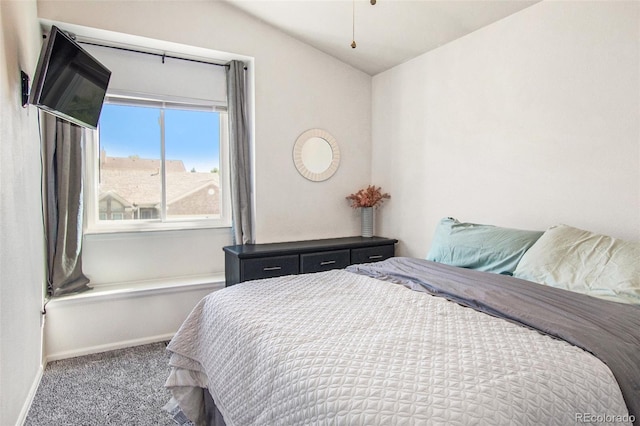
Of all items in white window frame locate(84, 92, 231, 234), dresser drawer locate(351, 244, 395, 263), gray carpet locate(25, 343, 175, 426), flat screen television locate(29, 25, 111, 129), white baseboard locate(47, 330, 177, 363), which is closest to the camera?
flat screen television locate(29, 25, 111, 129)

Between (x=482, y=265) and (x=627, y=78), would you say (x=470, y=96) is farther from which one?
(x=482, y=265)

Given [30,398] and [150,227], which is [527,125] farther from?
[30,398]

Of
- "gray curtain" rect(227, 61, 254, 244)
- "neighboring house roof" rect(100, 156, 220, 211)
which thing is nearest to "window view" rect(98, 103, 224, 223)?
"neighboring house roof" rect(100, 156, 220, 211)

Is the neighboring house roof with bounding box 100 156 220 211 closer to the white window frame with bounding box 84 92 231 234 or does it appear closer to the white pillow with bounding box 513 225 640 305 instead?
the white window frame with bounding box 84 92 231 234

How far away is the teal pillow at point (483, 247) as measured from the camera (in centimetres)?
220

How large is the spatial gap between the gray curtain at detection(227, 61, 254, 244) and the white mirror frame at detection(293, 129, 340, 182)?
0.51 m

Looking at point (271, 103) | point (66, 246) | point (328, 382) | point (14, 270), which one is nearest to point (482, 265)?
point (328, 382)

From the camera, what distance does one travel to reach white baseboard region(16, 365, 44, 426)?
6.54 feet

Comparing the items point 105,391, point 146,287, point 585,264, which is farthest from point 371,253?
point 105,391

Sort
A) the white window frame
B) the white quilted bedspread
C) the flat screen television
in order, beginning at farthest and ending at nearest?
the white window frame < the flat screen television < the white quilted bedspread

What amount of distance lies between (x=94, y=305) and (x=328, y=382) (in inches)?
105

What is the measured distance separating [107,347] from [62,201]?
3.96ft

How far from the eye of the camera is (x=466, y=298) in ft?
5.45

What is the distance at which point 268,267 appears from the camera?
3.06 metres
